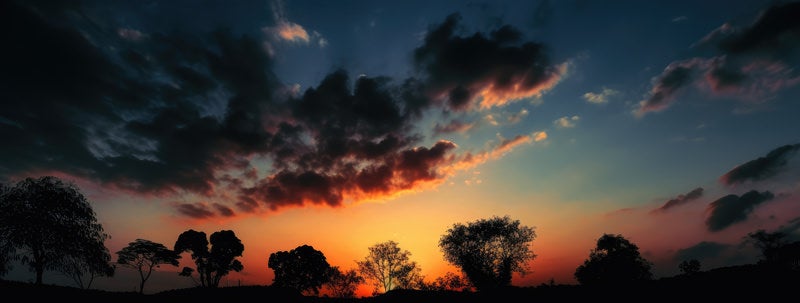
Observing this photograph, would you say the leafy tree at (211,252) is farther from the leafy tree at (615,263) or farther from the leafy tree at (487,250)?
the leafy tree at (615,263)

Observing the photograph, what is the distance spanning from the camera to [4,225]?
128 ft

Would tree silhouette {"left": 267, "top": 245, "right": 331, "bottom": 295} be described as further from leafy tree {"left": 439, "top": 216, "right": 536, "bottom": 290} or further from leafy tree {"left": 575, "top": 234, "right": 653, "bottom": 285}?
leafy tree {"left": 575, "top": 234, "right": 653, "bottom": 285}

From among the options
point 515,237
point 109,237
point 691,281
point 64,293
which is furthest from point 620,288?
point 109,237

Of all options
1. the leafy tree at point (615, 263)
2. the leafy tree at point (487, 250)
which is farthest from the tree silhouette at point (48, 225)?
the leafy tree at point (615, 263)

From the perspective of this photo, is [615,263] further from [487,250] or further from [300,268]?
[300,268]

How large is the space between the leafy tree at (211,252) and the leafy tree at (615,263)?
76.9 m

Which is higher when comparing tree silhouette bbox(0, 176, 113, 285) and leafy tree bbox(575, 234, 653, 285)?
tree silhouette bbox(0, 176, 113, 285)

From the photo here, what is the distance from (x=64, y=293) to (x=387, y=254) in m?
59.5

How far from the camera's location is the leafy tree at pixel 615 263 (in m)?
75.2

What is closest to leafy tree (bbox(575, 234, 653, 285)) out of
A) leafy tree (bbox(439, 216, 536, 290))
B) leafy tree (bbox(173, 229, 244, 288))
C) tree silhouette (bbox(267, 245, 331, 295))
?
leafy tree (bbox(439, 216, 536, 290))

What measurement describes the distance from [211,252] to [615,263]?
8595 centimetres

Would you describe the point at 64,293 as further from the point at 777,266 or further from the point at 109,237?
the point at 777,266

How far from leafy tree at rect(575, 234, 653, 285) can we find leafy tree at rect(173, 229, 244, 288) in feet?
252

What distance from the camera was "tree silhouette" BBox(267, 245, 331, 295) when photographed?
2936 inches
